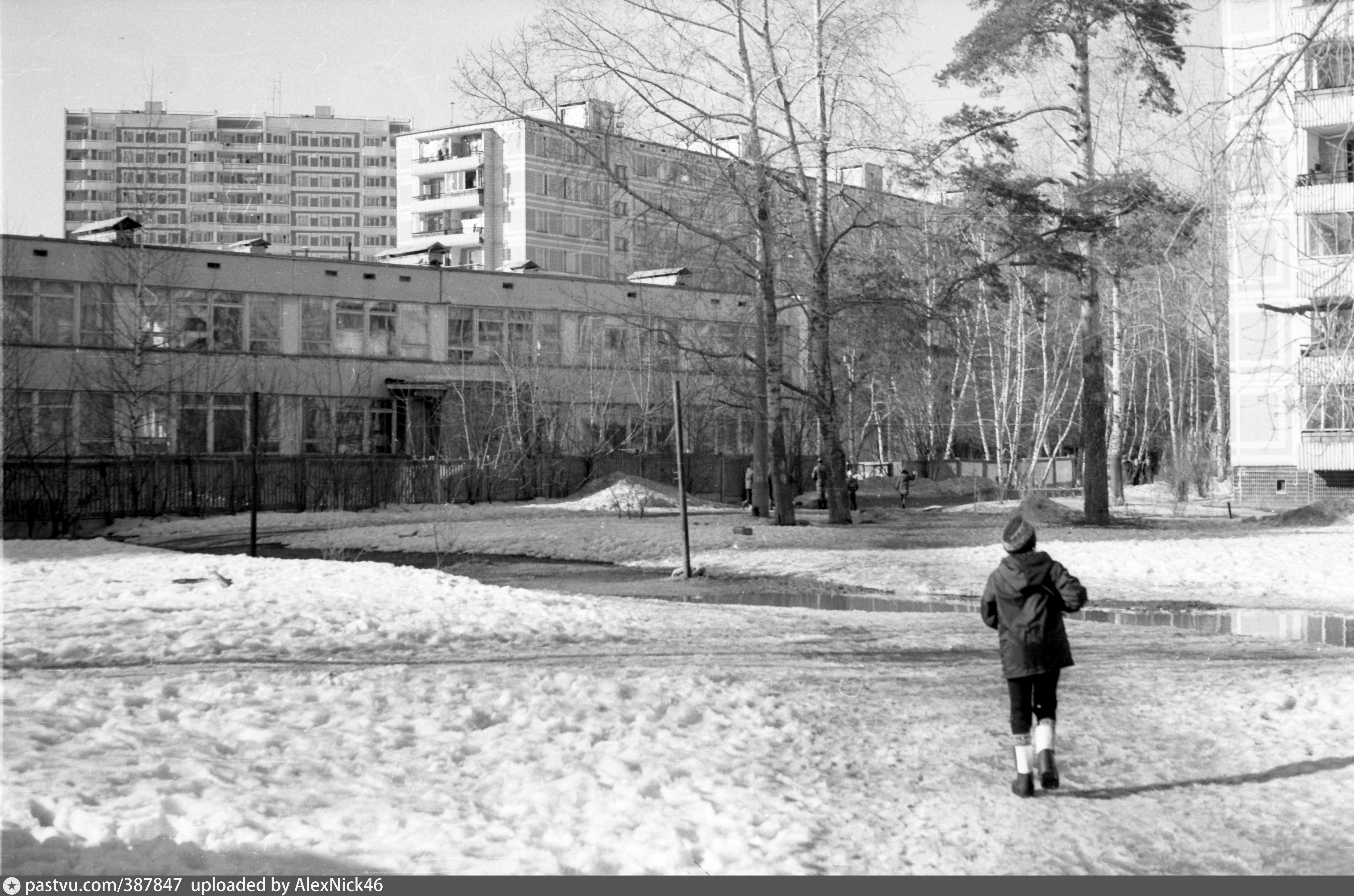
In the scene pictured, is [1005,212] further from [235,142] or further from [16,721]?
[235,142]

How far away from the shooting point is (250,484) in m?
36.7

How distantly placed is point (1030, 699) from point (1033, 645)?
318 millimetres

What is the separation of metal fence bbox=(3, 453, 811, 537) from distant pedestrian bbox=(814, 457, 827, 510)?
6053 millimetres

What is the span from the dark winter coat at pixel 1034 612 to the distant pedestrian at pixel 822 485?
33244mm

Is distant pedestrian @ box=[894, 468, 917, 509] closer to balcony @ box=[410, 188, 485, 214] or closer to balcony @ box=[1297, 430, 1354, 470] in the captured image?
balcony @ box=[1297, 430, 1354, 470]

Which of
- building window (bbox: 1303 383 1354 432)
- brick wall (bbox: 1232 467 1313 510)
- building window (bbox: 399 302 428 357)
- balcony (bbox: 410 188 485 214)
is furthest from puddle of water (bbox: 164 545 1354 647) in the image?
balcony (bbox: 410 188 485 214)

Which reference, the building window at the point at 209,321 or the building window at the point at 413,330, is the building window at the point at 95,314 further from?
the building window at the point at 413,330

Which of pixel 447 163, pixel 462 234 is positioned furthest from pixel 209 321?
pixel 447 163

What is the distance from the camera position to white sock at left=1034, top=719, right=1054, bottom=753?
8.03 metres

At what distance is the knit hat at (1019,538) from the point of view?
8.23 meters

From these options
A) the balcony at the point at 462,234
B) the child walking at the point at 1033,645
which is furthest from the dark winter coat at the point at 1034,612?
the balcony at the point at 462,234

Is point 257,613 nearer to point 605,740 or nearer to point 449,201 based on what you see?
point 605,740

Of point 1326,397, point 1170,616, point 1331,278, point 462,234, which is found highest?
point 462,234
